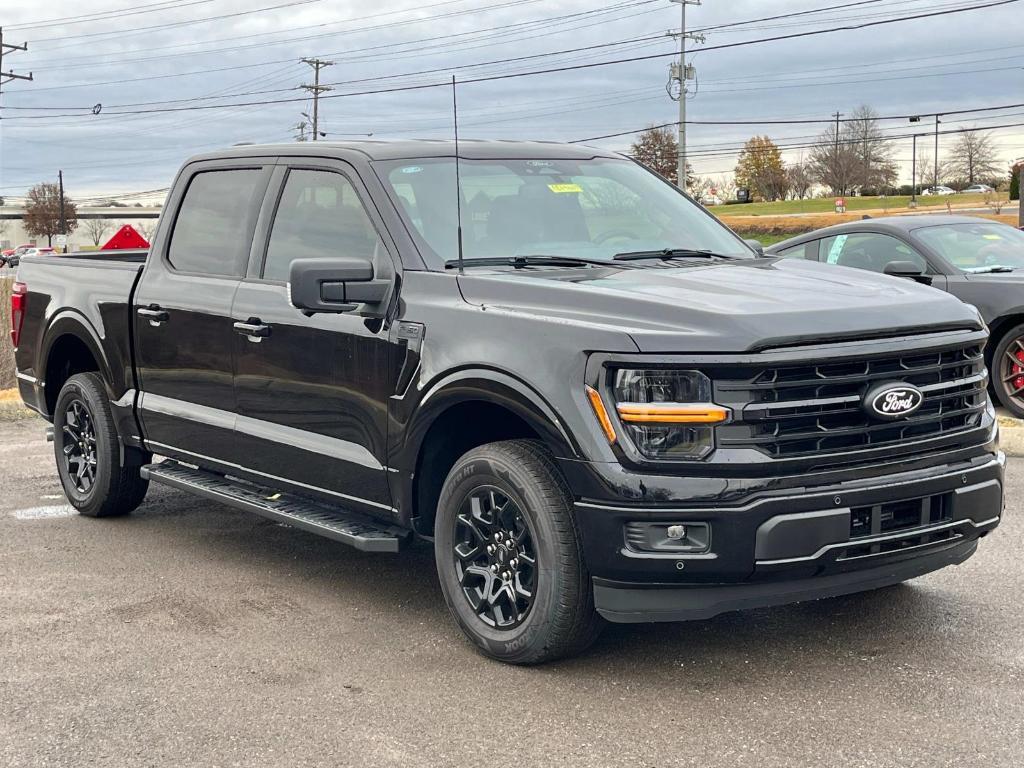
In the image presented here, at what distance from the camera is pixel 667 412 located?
4301 millimetres

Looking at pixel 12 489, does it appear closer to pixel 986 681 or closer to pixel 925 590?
pixel 925 590

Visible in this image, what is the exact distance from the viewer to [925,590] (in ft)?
19.0

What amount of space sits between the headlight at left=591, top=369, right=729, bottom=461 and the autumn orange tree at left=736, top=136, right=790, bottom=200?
11842 centimetres

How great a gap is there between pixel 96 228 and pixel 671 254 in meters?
161

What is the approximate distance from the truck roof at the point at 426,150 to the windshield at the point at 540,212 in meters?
0.06

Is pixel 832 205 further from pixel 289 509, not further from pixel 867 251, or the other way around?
pixel 289 509

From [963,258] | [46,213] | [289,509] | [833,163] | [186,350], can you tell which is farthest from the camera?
[46,213]

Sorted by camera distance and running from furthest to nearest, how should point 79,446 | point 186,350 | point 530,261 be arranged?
point 79,446 < point 186,350 < point 530,261

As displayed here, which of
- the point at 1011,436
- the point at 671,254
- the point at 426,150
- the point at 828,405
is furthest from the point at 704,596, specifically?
the point at 1011,436

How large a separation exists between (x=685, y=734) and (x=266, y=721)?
1.35 meters

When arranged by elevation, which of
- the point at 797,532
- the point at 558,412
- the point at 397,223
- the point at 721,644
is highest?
the point at 397,223

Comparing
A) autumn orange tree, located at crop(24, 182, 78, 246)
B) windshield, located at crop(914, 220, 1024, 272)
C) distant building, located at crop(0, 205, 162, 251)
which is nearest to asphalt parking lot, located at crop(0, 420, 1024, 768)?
windshield, located at crop(914, 220, 1024, 272)

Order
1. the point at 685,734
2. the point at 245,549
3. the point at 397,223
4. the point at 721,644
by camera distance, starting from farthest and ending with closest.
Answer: the point at 245,549 < the point at 397,223 < the point at 721,644 < the point at 685,734

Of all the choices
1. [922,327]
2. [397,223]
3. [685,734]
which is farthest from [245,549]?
[922,327]
